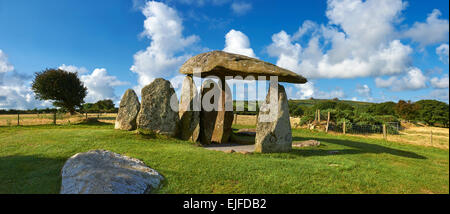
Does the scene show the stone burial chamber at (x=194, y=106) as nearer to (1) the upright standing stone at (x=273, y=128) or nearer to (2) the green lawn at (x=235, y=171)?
(1) the upright standing stone at (x=273, y=128)

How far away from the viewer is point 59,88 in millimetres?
24453

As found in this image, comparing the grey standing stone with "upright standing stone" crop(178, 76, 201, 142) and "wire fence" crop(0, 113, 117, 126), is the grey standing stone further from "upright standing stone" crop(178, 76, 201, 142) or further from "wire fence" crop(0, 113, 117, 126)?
"wire fence" crop(0, 113, 117, 126)

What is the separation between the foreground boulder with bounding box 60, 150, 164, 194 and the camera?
4184 mm

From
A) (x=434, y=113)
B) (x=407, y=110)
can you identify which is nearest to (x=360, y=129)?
(x=434, y=113)

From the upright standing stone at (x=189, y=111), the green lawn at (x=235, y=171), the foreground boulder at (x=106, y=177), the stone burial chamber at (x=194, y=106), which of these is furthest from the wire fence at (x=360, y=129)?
the foreground boulder at (x=106, y=177)

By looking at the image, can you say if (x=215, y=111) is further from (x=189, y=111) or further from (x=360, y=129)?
(x=360, y=129)

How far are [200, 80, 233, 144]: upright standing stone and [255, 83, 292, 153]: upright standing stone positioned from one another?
9.19ft

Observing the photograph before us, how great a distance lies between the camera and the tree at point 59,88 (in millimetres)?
24312

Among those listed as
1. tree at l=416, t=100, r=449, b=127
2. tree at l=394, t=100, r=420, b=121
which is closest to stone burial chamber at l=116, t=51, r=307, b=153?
tree at l=416, t=100, r=449, b=127

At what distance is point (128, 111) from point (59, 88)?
17763 mm

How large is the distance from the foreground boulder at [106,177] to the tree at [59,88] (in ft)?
79.4

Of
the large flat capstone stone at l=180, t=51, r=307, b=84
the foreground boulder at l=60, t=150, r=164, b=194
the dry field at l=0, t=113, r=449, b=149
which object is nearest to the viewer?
the foreground boulder at l=60, t=150, r=164, b=194
